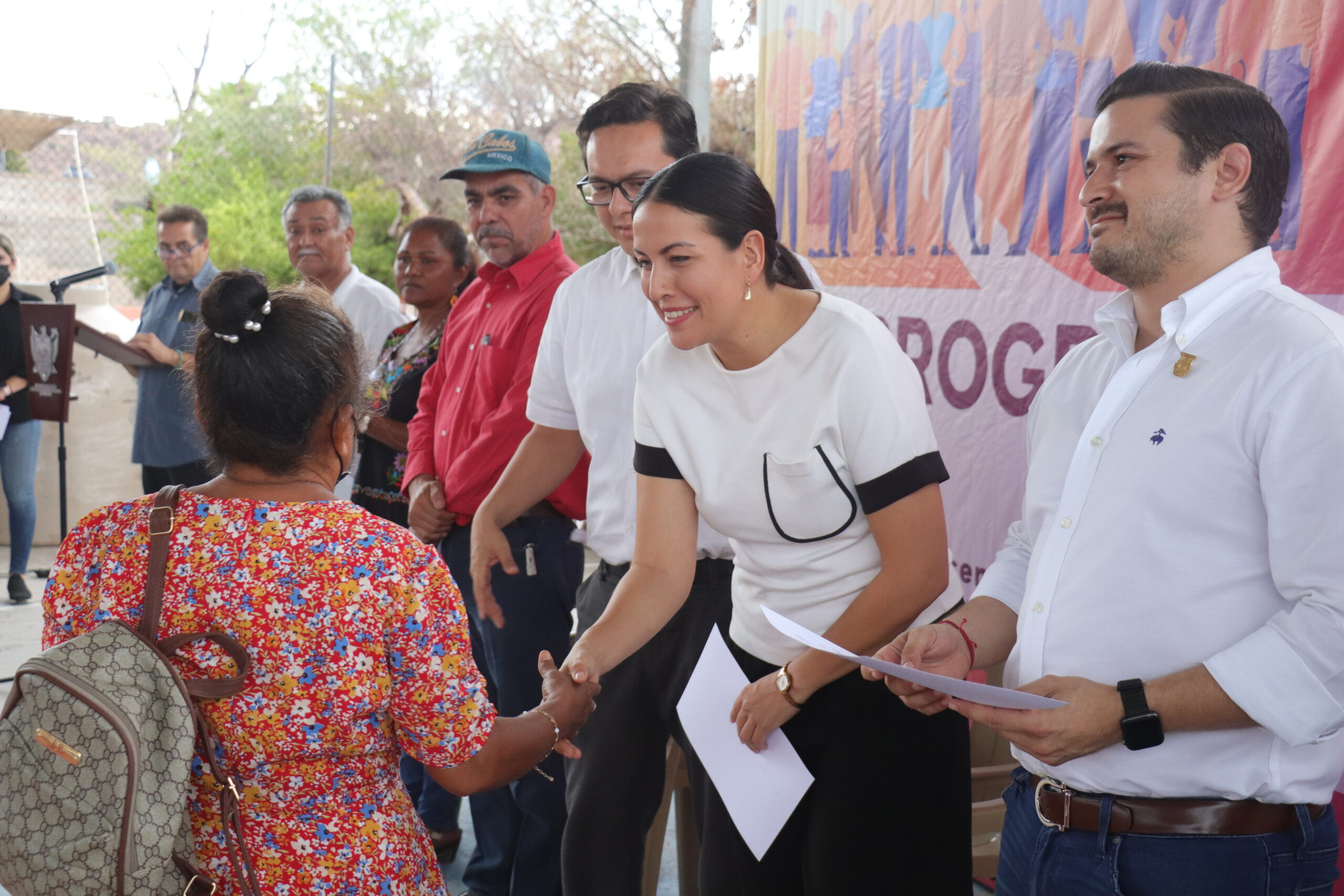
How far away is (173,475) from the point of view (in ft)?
17.5

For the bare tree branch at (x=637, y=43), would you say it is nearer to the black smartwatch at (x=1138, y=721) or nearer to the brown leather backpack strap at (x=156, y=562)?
the brown leather backpack strap at (x=156, y=562)

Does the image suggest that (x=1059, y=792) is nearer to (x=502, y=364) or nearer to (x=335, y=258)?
(x=502, y=364)

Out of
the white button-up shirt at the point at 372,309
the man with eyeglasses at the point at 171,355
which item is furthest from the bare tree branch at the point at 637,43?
the white button-up shirt at the point at 372,309

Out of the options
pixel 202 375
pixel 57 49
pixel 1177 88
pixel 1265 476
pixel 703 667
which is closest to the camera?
pixel 1265 476

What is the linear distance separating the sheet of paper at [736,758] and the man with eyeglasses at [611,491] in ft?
0.57

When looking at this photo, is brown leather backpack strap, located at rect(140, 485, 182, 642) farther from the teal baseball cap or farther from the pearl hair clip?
the teal baseball cap

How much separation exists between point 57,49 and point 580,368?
23.2 metres

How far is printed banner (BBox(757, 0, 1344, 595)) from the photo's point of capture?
2.06 metres

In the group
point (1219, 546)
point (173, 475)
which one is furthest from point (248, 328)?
point (173, 475)

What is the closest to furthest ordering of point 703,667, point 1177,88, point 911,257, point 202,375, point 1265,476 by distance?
point 1265,476
point 1177,88
point 202,375
point 703,667
point 911,257

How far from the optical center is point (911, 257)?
3080 millimetres

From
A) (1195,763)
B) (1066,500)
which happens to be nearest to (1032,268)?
(1066,500)

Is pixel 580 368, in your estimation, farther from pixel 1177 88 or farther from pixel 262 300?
pixel 1177 88

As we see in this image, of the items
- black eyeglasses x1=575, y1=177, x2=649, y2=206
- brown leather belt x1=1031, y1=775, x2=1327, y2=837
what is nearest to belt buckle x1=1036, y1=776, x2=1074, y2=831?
brown leather belt x1=1031, y1=775, x2=1327, y2=837
